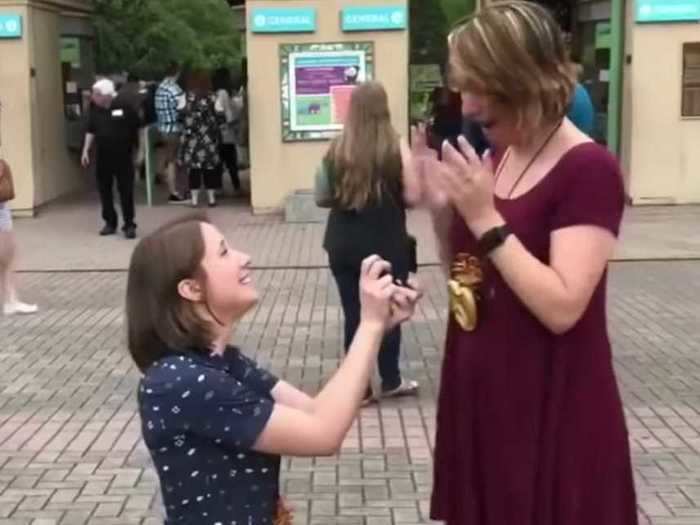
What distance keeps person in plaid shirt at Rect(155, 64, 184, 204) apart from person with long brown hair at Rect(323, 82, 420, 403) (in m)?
10.3

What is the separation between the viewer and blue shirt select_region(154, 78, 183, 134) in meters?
16.9

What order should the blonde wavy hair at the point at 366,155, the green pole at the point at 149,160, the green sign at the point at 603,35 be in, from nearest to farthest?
the blonde wavy hair at the point at 366,155 < the green sign at the point at 603,35 < the green pole at the point at 149,160

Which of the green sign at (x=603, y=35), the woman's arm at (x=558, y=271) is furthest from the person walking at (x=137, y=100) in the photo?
the woman's arm at (x=558, y=271)

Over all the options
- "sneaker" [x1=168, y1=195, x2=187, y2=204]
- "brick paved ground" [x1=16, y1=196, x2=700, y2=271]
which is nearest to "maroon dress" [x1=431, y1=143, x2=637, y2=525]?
"brick paved ground" [x1=16, y1=196, x2=700, y2=271]

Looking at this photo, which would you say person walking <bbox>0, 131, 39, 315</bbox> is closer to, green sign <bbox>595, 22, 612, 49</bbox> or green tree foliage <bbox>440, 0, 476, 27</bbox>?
green tree foliage <bbox>440, 0, 476, 27</bbox>

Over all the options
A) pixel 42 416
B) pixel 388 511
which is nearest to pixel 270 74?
pixel 42 416

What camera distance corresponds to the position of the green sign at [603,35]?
16.4 m

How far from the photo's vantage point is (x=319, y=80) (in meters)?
15.5

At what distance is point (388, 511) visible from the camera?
5352 mm

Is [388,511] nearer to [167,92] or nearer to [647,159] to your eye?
[647,159]

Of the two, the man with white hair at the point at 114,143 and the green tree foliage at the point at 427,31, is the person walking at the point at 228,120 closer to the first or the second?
the green tree foliage at the point at 427,31

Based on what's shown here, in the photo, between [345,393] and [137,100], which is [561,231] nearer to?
[345,393]

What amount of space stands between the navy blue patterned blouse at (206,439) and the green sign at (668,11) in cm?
Answer: 1359

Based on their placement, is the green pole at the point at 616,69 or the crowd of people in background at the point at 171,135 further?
the green pole at the point at 616,69
